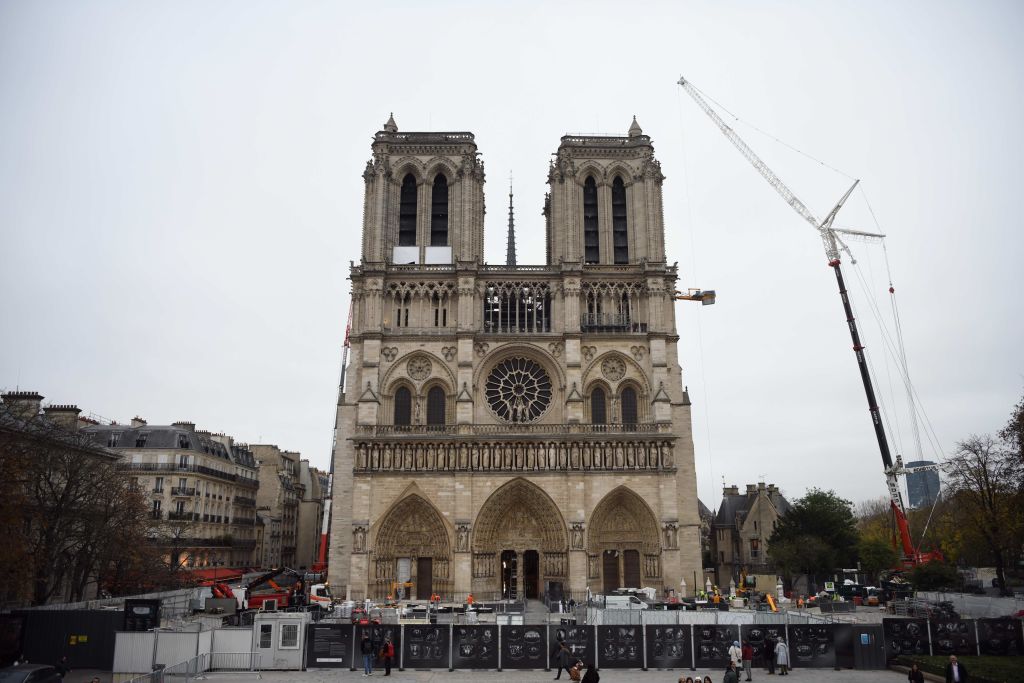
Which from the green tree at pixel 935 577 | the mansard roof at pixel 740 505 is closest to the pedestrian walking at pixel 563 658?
the green tree at pixel 935 577

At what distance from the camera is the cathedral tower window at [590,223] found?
44.3m

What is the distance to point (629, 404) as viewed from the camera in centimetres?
4178

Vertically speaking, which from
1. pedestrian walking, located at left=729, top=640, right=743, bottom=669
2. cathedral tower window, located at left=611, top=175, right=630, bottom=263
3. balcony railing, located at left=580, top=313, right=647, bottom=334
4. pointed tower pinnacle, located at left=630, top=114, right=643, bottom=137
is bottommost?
pedestrian walking, located at left=729, top=640, right=743, bottom=669

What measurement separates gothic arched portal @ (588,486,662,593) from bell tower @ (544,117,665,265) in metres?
12.8

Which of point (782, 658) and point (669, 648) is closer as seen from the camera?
point (782, 658)

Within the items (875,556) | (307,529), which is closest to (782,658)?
(875,556)

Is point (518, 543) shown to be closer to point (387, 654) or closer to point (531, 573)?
point (531, 573)

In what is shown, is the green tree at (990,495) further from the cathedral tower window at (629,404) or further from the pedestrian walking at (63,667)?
the pedestrian walking at (63,667)

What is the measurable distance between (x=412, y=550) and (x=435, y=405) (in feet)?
24.2

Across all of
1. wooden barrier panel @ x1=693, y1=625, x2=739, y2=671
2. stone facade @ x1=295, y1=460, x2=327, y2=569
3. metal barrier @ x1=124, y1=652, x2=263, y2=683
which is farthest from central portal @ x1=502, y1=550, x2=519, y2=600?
stone facade @ x1=295, y1=460, x2=327, y2=569

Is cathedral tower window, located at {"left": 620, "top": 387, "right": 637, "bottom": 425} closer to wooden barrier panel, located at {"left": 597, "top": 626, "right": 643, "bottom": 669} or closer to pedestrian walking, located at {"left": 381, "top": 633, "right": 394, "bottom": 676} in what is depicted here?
wooden barrier panel, located at {"left": 597, "top": 626, "right": 643, "bottom": 669}

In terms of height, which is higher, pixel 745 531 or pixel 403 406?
pixel 403 406

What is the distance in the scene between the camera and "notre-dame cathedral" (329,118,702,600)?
38.6m

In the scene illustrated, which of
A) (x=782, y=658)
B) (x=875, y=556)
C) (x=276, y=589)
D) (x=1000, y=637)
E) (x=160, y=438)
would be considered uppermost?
(x=160, y=438)
